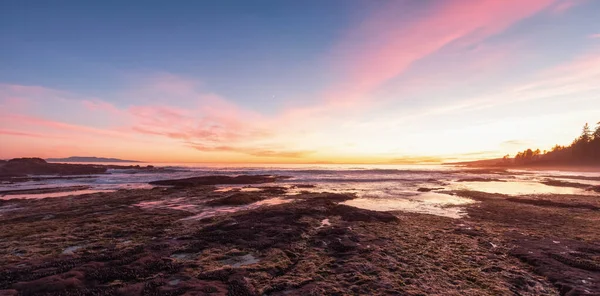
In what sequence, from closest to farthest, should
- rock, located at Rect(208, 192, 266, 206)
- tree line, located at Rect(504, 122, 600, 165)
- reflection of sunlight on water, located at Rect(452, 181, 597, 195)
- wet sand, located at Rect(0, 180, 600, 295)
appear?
wet sand, located at Rect(0, 180, 600, 295) → rock, located at Rect(208, 192, 266, 206) → reflection of sunlight on water, located at Rect(452, 181, 597, 195) → tree line, located at Rect(504, 122, 600, 165)

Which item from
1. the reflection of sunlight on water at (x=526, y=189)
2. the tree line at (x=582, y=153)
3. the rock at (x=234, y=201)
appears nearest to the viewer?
the rock at (x=234, y=201)

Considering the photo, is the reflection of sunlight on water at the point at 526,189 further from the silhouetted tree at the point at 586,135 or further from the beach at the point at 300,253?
the silhouetted tree at the point at 586,135

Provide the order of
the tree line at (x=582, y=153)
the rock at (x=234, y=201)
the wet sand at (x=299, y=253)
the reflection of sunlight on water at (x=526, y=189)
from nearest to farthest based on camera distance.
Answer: the wet sand at (x=299, y=253) → the rock at (x=234, y=201) → the reflection of sunlight on water at (x=526, y=189) → the tree line at (x=582, y=153)

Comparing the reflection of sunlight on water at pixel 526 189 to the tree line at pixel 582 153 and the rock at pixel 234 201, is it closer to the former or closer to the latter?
the rock at pixel 234 201

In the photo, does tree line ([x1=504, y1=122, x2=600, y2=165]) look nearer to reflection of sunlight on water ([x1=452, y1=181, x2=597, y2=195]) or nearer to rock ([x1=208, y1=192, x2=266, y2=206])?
reflection of sunlight on water ([x1=452, y1=181, x2=597, y2=195])

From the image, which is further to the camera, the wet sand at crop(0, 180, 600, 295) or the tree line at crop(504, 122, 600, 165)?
the tree line at crop(504, 122, 600, 165)

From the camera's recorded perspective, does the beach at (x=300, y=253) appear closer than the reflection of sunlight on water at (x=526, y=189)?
Yes

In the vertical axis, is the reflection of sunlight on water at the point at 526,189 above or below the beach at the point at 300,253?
below

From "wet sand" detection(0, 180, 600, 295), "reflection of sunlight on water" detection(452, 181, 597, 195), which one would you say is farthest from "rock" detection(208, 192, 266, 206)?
"reflection of sunlight on water" detection(452, 181, 597, 195)

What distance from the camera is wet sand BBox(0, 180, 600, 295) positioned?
783cm

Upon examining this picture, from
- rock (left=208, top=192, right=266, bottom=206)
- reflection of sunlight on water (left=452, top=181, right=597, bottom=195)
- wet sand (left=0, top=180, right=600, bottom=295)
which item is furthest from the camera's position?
reflection of sunlight on water (left=452, top=181, right=597, bottom=195)

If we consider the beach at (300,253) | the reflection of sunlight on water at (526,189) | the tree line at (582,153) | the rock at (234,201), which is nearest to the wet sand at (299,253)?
the beach at (300,253)

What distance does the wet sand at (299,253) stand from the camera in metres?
7.83

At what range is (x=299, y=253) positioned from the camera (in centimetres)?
1087
